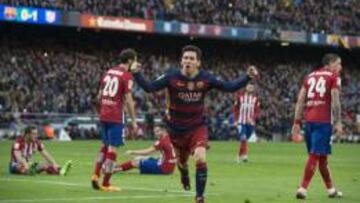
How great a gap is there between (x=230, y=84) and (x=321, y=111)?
2.63 meters

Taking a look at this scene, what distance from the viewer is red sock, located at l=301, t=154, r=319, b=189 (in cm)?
1479

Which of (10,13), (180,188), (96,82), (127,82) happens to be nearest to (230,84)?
(127,82)

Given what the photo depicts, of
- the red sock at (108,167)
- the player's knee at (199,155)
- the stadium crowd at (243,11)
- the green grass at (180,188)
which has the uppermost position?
the stadium crowd at (243,11)

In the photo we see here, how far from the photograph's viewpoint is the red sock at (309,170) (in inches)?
582

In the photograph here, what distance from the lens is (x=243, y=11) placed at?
6141cm

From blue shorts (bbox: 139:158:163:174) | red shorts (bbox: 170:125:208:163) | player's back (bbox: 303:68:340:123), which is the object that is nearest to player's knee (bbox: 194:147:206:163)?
red shorts (bbox: 170:125:208:163)

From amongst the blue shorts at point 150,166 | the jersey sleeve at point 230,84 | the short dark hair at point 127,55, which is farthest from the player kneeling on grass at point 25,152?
the jersey sleeve at point 230,84

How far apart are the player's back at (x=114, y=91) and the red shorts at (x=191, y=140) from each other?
7.63 feet

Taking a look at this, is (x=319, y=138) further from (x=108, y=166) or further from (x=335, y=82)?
(x=108, y=166)

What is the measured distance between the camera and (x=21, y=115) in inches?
1726

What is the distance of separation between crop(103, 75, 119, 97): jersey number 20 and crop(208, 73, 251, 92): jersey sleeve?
2.96 metres

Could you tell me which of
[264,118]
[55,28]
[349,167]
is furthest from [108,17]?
[349,167]

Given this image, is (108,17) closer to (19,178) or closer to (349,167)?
(349,167)

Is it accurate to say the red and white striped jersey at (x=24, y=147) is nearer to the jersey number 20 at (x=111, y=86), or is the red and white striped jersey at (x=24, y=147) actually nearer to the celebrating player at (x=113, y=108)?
the celebrating player at (x=113, y=108)
